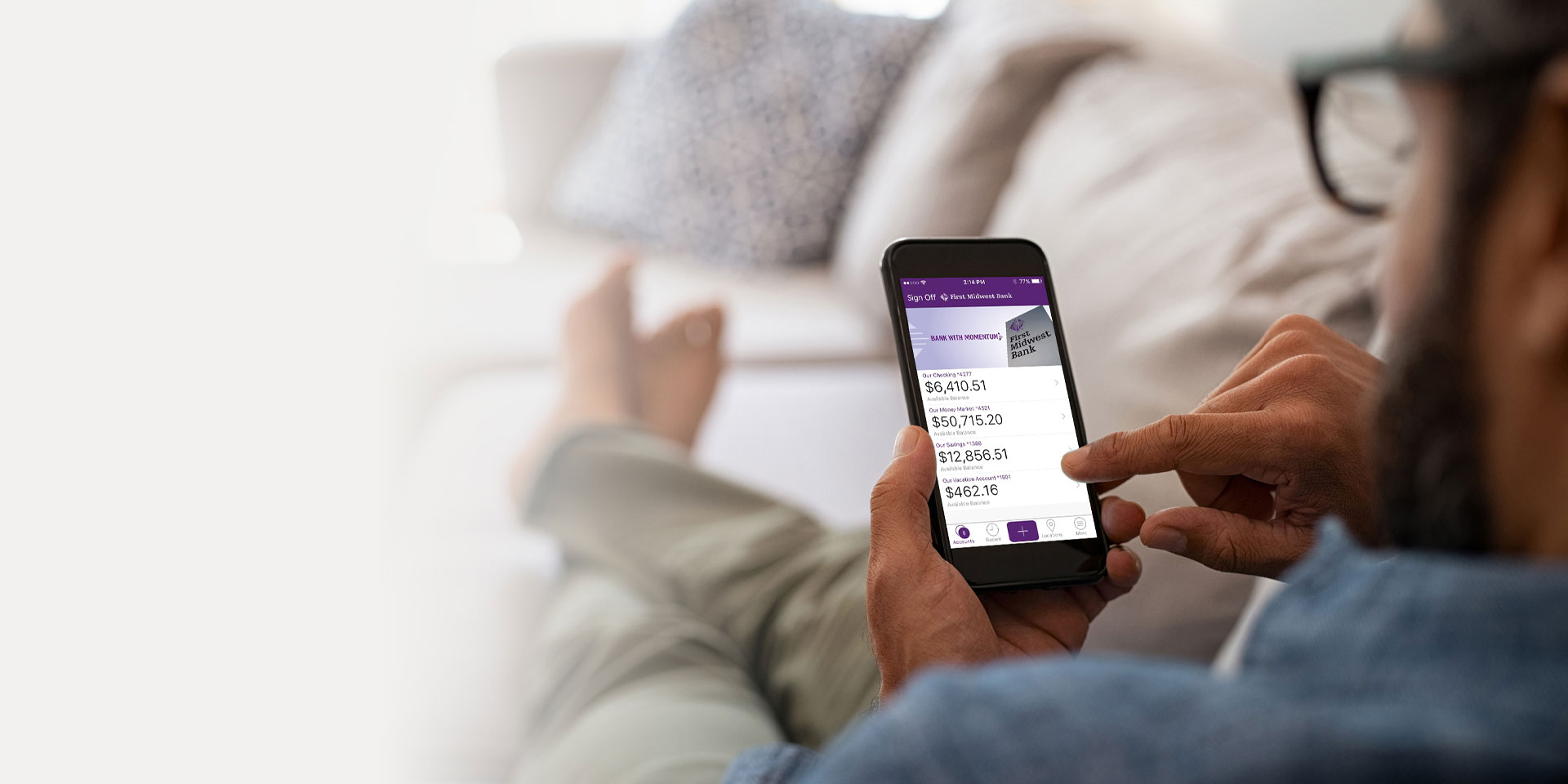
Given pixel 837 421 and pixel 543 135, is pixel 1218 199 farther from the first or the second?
pixel 543 135

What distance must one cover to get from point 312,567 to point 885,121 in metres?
1.05

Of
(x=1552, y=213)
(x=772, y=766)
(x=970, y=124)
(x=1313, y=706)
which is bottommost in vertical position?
(x=772, y=766)

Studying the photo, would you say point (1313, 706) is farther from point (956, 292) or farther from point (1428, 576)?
point (956, 292)

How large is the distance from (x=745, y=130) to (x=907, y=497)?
1406 mm

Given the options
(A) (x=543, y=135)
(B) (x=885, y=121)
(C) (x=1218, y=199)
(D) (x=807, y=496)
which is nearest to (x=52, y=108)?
(D) (x=807, y=496)

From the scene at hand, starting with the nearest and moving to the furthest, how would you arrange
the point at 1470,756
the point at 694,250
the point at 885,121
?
the point at 1470,756 → the point at 885,121 → the point at 694,250

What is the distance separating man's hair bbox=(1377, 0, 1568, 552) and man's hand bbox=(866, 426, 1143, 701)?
0.62 ft

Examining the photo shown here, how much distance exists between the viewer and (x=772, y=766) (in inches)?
20.6

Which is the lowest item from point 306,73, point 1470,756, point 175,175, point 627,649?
point 627,649

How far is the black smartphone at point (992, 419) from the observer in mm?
535

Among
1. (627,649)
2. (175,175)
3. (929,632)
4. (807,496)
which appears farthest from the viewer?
(807,496)

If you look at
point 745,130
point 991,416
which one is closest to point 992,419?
point 991,416

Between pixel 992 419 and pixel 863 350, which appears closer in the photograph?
pixel 992 419

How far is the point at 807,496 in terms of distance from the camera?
3.56 feet
